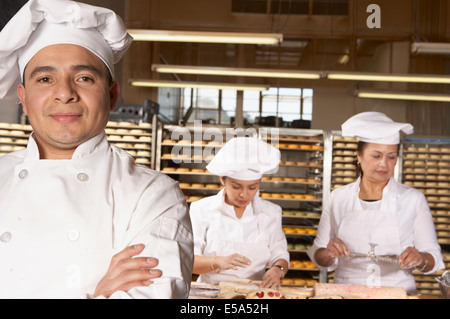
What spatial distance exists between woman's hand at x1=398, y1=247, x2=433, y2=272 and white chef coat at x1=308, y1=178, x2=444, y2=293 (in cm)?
5

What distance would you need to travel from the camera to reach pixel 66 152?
0.92 m

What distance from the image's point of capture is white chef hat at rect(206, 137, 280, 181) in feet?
8.25

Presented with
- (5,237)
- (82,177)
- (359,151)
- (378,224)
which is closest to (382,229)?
(378,224)

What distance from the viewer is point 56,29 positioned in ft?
2.84

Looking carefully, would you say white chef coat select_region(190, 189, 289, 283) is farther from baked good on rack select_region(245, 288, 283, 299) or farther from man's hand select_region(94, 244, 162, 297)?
man's hand select_region(94, 244, 162, 297)

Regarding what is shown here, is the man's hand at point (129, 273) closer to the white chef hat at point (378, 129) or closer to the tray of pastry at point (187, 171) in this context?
the white chef hat at point (378, 129)

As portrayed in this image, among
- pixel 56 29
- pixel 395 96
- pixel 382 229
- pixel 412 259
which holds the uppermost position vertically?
pixel 395 96

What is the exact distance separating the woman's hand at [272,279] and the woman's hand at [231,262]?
248 millimetres

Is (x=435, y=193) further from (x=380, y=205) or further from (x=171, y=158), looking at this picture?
(x=171, y=158)

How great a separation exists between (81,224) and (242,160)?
175 cm

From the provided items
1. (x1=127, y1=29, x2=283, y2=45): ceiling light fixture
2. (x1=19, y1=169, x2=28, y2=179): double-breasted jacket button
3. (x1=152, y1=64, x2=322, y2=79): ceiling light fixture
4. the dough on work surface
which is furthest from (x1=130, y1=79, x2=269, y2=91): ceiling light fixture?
(x1=19, y1=169, x2=28, y2=179): double-breasted jacket button

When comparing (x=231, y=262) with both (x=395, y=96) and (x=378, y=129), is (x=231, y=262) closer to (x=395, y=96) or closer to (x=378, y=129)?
(x=378, y=129)
